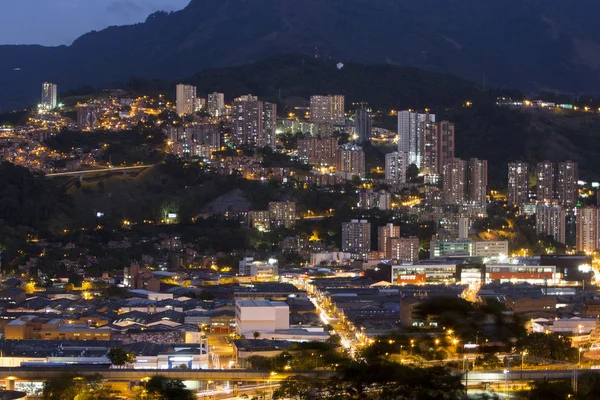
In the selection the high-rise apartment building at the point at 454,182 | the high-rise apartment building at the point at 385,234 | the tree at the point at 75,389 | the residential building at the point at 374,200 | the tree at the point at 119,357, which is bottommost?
the tree at the point at 75,389

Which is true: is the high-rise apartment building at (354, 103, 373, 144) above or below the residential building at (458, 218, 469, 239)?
above

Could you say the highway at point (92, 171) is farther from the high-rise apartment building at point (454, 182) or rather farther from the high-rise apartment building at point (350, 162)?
the high-rise apartment building at point (454, 182)

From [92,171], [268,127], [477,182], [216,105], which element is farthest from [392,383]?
[216,105]

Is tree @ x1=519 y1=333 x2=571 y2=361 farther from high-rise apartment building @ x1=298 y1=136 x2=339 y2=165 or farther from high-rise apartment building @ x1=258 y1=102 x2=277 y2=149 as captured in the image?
high-rise apartment building @ x1=258 y1=102 x2=277 y2=149

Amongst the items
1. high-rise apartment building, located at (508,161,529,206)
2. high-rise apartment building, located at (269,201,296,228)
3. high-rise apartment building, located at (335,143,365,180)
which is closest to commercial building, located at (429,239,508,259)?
high-rise apartment building, located at (269,201,296,228)

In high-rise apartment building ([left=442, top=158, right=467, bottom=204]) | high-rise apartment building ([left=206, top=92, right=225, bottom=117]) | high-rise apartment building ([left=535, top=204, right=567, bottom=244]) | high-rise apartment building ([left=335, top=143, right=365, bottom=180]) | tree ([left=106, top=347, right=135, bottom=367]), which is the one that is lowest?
tree ([left=106, top=347, right=135, bottom=367])

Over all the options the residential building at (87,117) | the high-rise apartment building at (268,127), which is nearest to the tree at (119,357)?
the residential building at (87,117)

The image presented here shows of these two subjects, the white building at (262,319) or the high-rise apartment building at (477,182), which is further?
the high-rise apartment building at (477,182)

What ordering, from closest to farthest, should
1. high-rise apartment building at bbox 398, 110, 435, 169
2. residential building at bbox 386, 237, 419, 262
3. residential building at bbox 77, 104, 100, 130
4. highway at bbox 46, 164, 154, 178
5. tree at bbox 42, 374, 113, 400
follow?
1. tree at bbox 42, 374, 113, 400
2. residential building at bbox 386, 237, 419, 262
3. highway at bbox 46, 164, 154, 178
4. residential building at bbox 77, 104, 100, 130
5. high-rise apartment building at bbox 398, 110, 435, 169
